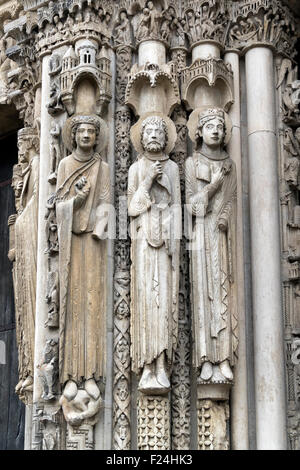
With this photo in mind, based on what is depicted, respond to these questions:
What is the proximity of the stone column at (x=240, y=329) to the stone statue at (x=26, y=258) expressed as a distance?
2.06 m

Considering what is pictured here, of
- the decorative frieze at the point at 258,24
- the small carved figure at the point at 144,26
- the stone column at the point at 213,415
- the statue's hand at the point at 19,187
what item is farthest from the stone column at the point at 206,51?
the stone column at the point at 213,415

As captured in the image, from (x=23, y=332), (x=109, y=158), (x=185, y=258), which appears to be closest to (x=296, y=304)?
(x=185, y=258)

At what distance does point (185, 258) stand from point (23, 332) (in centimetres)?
207

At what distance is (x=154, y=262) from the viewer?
7.84 meters

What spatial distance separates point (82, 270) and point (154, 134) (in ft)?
4.22

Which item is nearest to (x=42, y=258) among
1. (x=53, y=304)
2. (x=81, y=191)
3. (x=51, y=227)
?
(x=51, y=227)

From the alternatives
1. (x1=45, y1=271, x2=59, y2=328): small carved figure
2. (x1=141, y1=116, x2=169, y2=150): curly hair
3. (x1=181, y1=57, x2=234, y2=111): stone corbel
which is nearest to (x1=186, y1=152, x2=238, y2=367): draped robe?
(x1=141, y1=116, x2=169, y2=150): curly hair

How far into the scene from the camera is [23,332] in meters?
9.29

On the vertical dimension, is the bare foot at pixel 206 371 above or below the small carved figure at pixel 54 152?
below

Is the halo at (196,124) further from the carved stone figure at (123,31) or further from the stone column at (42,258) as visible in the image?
the stone column at (42,258)

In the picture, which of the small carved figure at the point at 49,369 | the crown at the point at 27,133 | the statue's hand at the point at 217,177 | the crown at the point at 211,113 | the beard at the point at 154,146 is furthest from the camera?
the crown at the point at 27,133

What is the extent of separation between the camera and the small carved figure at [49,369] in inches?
310
